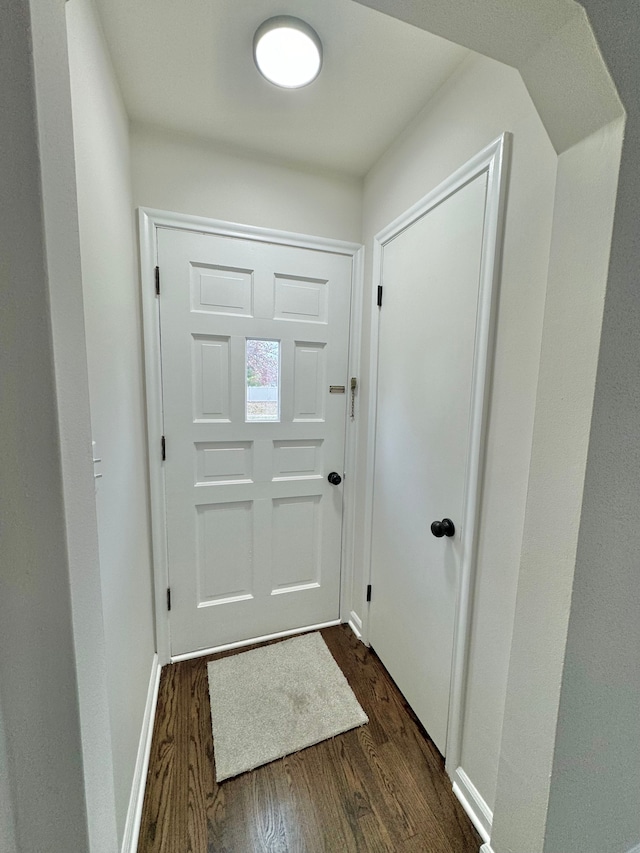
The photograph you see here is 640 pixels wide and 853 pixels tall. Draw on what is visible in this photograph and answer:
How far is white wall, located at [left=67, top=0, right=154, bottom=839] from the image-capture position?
83 cm

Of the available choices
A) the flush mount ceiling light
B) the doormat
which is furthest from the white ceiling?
the doormat

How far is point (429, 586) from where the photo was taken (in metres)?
1.31

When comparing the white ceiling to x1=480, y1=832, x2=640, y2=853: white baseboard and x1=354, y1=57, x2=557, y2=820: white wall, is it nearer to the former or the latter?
x1=354, y1=57, x2=557, y2=820: white wall

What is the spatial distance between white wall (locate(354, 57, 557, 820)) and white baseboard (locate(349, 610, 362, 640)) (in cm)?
75

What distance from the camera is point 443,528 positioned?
1177mm

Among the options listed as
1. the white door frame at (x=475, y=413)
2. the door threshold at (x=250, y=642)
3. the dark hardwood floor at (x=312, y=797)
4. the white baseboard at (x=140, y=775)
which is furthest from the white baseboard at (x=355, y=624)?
→ the white baseboard at (x=140, y=775)

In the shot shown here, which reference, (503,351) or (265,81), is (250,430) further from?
(265,81)

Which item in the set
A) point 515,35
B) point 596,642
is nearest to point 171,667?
point 596,642

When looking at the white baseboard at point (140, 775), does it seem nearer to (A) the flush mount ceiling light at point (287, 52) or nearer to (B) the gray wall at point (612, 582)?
(B) the gray wall at point (612, 582)

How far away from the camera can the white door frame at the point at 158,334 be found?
1.44 m

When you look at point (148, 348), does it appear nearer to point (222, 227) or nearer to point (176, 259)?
point (176, 259)

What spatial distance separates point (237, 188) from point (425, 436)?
1393mm

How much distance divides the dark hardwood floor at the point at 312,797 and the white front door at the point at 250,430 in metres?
0.52

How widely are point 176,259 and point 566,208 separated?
143 cm
